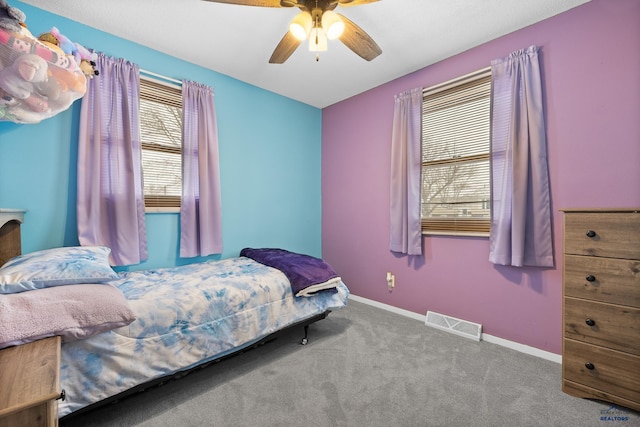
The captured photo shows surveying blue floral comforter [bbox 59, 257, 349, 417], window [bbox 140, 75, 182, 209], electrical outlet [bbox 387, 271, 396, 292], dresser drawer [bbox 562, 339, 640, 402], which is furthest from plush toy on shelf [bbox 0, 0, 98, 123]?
dresser drawer [bbox 562, 339, 640, 402]

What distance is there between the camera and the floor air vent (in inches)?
94.2

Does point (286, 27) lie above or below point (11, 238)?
above

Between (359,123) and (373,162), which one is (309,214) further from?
(359,123)

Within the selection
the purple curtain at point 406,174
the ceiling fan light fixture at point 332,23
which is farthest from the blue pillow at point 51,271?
the purple curtain at point 406,174

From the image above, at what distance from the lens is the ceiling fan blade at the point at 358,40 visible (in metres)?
1.76

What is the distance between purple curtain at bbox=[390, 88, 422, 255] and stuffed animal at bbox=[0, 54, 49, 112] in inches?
106

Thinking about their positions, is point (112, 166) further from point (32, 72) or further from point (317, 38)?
point (317, 38)

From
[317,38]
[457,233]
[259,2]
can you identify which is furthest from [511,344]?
[259,2]

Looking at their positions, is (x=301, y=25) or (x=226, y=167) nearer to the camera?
(x=301, y=25)

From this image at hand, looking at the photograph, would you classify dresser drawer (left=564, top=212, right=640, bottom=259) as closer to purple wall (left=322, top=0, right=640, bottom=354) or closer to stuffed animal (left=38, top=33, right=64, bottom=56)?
purple wall (left=322, top=0, right=640, bottom=354)

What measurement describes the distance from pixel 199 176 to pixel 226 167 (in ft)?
1.18

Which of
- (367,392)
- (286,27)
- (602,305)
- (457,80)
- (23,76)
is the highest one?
(286,27)

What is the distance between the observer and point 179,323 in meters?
1.58

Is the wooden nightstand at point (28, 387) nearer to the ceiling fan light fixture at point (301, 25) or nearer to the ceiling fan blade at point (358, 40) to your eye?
the ceiling fan light fixture at point (301, 25)
